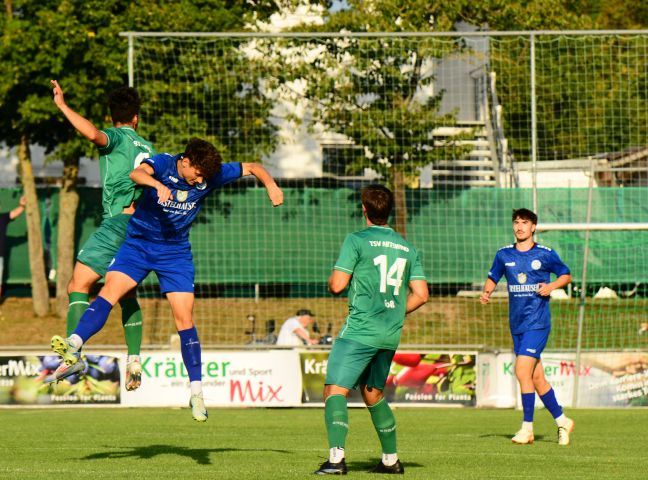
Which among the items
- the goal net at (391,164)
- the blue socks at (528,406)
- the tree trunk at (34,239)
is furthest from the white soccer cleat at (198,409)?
the tree trunk at (34,239)

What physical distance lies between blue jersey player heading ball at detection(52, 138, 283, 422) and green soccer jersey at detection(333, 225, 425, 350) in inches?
31.5

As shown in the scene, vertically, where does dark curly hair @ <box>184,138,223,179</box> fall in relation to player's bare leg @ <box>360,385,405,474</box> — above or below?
above

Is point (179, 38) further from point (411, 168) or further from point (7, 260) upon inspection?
point (7, 260)

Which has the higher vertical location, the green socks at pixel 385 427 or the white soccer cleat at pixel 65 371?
the white soccer cleat at pixel 65 371

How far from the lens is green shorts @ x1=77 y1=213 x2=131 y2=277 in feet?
34.9

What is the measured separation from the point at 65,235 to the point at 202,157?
1859cm

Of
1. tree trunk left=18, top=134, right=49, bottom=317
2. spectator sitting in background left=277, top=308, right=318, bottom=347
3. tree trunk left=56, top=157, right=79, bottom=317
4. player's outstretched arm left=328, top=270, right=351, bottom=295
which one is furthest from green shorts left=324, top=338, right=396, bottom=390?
tree trunk left=18, top=134, right=49, bottom=317

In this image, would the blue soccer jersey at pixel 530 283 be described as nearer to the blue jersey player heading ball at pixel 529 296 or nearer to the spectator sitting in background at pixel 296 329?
the blue jersey player heading ball at pixel 529 296

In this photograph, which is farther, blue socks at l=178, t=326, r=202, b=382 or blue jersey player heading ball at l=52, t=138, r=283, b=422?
blue socks at l=178, t=326, r=202, b=382

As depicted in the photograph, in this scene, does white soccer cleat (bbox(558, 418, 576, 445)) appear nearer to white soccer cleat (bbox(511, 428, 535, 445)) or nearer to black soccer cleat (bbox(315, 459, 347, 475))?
white soccer cleat (bbox(511, 428, 535, 445))

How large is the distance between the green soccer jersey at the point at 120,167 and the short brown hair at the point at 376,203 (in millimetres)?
2482

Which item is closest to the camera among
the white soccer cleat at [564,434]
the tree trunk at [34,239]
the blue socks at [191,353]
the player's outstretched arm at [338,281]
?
the player's outstretched arm at [338,281]

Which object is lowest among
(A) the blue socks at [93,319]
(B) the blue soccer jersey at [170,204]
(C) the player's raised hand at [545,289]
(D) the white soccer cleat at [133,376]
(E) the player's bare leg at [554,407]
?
(E) the player's bare leg at [554,407]

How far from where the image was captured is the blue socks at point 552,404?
13591 mm
